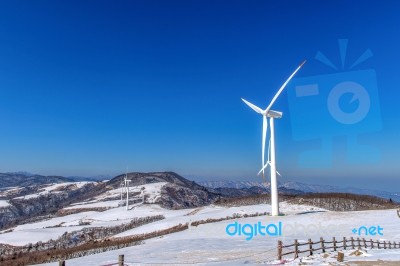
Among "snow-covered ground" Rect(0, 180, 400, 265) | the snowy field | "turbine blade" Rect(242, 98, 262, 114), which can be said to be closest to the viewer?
the snowy field

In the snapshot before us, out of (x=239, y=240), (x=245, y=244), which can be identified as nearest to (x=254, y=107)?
(x=239, y=240)

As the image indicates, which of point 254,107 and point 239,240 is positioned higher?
point 254,107

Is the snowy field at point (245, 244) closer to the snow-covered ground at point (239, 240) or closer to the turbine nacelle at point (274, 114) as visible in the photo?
the snow-covered ground at point (239, 240)

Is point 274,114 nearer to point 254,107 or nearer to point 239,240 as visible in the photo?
point 254,107

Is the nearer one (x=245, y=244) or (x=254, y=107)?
(x=245, y=244)

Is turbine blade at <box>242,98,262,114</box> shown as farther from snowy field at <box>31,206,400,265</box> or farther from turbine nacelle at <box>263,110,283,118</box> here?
snowy field at <box>31,206,400,265</box>

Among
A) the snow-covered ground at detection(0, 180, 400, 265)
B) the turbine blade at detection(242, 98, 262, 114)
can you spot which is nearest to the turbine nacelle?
the turbine blade at detection(242, 98, 262, 114)

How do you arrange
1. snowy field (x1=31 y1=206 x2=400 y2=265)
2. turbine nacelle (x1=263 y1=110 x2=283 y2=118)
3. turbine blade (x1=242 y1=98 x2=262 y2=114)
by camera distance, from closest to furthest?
snowy field (x1=31 y1=206 x2=400 y2=265) < turbine nacelle (x1=263 y1=110 x2=283 y2=118) < turbine blade (x1=242 y1=98 x2=262 y2=114)

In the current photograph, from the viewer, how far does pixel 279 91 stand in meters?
50.0

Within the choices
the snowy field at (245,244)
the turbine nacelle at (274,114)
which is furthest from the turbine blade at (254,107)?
the snowy field at (245,244)

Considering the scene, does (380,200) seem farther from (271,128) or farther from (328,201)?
(271,128)

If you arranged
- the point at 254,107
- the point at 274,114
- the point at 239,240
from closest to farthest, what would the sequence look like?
the point at 239,240 < the point at 274,114 < the point at 254,107

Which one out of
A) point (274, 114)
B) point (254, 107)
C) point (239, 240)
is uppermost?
point (254, 107)

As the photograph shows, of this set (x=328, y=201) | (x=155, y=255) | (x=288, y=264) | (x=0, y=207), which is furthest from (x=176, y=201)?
(x=288, y=264)
